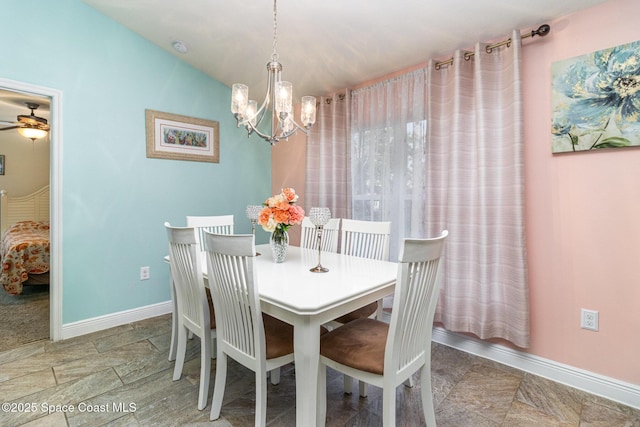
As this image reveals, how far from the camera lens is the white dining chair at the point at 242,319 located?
129cm

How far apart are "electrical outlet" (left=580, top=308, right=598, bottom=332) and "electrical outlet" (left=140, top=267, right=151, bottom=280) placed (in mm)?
3457

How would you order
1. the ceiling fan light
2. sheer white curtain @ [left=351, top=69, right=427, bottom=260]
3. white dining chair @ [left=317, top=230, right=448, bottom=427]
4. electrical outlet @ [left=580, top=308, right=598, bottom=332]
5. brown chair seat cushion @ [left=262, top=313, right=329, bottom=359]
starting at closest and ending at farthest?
white dining chair @ [left=317, top=230, right=448, bottom=427] → brown chair seat cushion @ [left=262, top=313, right=329, bottom=359] → electrical outlet @ [left=580, top=308, right=598, bottom=332] → sheer white curtain @ [left=351, top=69, right=427, bottom=260] → the ceiling fan light

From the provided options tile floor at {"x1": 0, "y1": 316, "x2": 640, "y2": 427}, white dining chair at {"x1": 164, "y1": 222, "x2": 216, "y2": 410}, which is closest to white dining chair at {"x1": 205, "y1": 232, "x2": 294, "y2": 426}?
white dining chair at {"x1": 164, "y1": 222, "x2": 216, "y2": 410}

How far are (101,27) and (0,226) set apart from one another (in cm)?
434

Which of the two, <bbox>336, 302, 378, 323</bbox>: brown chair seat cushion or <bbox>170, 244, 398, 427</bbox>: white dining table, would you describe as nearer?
<bbox>170, 244, 398, 427</bbox>: white dining table

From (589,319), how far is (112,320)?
11.9 ft

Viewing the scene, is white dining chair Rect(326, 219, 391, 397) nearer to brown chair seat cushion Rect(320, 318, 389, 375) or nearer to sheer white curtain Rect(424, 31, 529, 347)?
brown chair seat cushion Rect(320, 318, 389, 375)

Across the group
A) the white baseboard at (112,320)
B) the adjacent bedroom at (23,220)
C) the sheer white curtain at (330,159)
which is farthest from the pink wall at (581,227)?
the adjacent bedroom at (23,220)

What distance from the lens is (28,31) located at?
2.28 m

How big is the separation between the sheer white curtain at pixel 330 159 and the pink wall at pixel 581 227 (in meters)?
1.52

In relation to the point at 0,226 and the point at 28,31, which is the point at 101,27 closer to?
the point at 28,31

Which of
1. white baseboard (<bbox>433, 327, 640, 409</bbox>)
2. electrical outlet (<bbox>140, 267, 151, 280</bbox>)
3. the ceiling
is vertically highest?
the ceiling

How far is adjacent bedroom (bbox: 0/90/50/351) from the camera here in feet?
9.16

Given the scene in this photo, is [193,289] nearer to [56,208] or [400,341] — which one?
[400,341]
